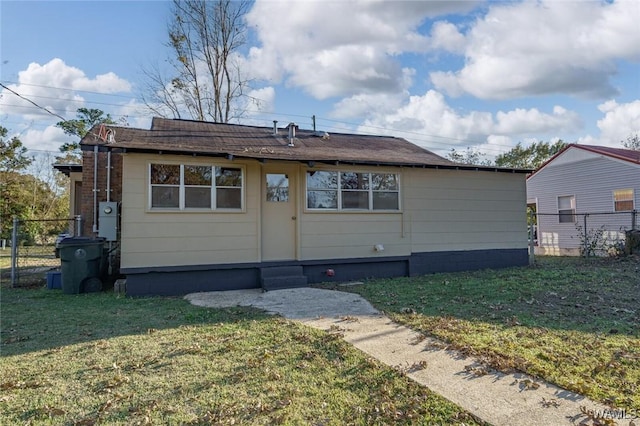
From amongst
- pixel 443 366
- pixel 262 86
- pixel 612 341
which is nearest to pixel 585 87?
pixel 262 86

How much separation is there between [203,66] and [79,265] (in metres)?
14.5

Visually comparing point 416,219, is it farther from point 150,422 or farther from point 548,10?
point 150,422

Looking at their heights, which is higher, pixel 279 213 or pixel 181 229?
pixel 279 213

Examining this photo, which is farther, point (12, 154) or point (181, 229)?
point (12, 154)

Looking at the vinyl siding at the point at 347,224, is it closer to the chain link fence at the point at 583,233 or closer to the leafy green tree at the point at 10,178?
the chain link fence at the point at 583,233

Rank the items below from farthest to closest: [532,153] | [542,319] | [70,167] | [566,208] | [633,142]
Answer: [532,153]
[633,142]
[566,208]
[70,167]
[542,319]

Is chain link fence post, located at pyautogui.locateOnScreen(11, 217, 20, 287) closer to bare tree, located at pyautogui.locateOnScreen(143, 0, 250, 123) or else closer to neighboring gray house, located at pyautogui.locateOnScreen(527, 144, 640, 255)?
bare tree, located at pyautogui.locateOnScreen(143, 0, 250, 123)

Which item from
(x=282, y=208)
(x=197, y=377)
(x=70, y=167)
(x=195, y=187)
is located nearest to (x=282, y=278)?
(x=282, y=208)

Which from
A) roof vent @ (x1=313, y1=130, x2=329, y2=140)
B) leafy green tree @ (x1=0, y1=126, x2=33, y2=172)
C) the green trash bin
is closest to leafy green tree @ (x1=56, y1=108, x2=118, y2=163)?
leafy green tree @ (x1=0, y1=126, x2=33, y2=172)

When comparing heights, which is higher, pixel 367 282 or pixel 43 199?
pixel 43 199

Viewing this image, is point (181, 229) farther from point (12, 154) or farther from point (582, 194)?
point (12, 154)

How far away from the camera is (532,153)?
108ft

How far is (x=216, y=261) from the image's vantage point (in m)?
7.77

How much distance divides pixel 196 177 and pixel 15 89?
25.7ft
